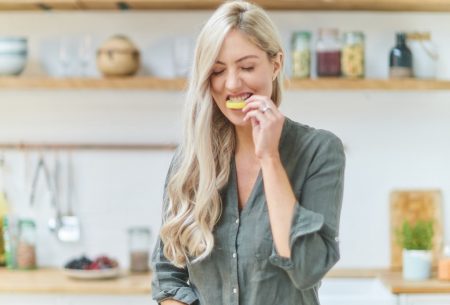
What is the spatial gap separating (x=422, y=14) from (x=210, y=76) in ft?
7.26

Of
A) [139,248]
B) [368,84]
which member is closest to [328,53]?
[368,84]

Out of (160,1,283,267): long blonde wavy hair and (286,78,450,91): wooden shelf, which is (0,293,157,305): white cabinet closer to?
(286,78,450,91): wooden shelf

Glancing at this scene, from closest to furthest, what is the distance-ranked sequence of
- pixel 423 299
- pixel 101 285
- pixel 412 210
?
pixel 423 299, pixel 101 285, pixel 412 210

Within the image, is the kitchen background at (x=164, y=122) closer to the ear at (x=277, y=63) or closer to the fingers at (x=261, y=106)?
the ear at (x=277, y=63)

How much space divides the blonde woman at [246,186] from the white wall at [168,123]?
1.89 meters

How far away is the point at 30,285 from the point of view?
3268mm

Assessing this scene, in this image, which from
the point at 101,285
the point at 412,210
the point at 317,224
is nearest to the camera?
the point at 317,224

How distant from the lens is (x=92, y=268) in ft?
11.2

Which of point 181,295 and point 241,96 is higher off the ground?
point 241,96

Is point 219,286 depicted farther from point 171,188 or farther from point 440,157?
point 440,157

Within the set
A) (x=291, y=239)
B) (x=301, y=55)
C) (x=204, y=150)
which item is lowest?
(x=291, y=239)

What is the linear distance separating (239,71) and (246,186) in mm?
256

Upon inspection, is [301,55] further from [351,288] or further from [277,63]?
[277,63]

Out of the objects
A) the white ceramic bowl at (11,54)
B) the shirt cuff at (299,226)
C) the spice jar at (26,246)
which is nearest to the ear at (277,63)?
the shirt cuff at (299,226)
